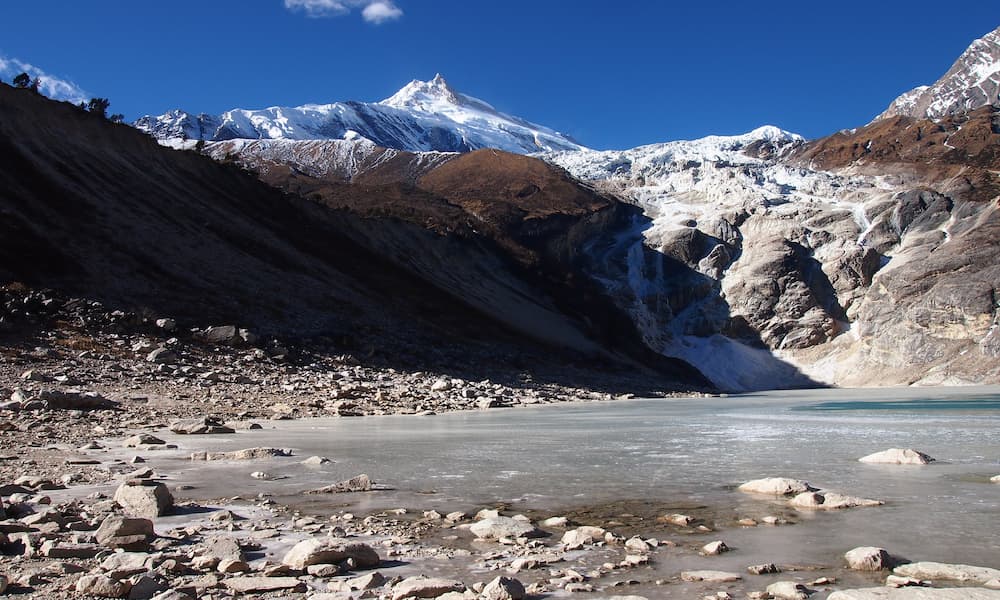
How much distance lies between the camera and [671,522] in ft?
25.0

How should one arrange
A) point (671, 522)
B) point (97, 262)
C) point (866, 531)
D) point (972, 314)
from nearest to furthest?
point (866, 531), point (671, 522), point (97, 262), point (972, 314)

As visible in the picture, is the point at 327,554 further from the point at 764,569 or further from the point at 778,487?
the point at 778,487

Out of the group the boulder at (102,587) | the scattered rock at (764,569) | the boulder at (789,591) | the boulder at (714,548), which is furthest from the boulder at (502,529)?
the boulder at (102,587)

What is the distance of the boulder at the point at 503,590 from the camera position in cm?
497

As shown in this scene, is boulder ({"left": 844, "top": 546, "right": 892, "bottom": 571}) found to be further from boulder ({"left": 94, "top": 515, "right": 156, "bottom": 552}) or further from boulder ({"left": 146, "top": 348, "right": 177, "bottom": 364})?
boulder ({"left": 146, "top": 348, "right": 177, "bottom": 364})

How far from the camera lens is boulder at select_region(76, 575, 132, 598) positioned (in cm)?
493

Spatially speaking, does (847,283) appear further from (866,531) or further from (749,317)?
(866,531)

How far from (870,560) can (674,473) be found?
5.52 meters

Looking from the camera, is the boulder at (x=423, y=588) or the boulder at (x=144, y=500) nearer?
the boulder at (x=423, y=588)

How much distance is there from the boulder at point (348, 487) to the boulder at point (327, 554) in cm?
327

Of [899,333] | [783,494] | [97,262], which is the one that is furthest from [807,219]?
[783,494]

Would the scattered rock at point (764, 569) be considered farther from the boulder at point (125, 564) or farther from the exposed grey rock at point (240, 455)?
the exposed grey rock at point (240, 455)

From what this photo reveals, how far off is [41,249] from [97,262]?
2.22 m

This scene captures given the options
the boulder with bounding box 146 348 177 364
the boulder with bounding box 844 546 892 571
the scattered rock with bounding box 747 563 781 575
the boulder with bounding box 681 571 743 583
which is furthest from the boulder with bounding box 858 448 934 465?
the boulder with bounding box 146 348 177 364
